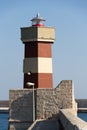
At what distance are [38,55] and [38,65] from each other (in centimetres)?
43

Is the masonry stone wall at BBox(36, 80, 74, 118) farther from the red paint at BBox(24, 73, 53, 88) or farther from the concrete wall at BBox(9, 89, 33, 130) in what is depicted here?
the red paint at BBox(24, 73, 53, 88)

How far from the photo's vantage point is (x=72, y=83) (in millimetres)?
20047

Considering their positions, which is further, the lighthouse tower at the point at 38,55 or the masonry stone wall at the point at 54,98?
the lighthouse tower at the point at 38,55

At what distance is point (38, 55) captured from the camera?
68.6ft

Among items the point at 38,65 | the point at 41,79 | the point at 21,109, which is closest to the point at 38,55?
the point at 38,65

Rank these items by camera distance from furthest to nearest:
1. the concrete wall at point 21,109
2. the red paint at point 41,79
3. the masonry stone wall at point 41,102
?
the red paint at point 41,79 < the concrete wall at point 21,109 < the masonry stone wall at point 41,102

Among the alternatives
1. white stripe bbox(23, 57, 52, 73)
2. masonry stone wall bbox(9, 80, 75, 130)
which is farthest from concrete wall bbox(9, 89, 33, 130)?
white stripe bbox(23, 57, 52, 73)

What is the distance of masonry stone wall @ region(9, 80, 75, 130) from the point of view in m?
20.0

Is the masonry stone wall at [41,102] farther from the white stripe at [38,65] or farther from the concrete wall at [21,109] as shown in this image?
the white stripe at [38,65]

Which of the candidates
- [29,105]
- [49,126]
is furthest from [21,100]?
[49,126]

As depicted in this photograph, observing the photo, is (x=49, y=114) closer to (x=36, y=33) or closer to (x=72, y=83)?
(x=72, y=83)

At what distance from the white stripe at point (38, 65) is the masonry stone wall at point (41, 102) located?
1.09 m

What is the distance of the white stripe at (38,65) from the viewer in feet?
68.3

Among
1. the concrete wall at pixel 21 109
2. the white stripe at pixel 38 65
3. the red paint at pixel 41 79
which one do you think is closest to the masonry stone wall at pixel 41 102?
the concrete wall at pixel 21 109
